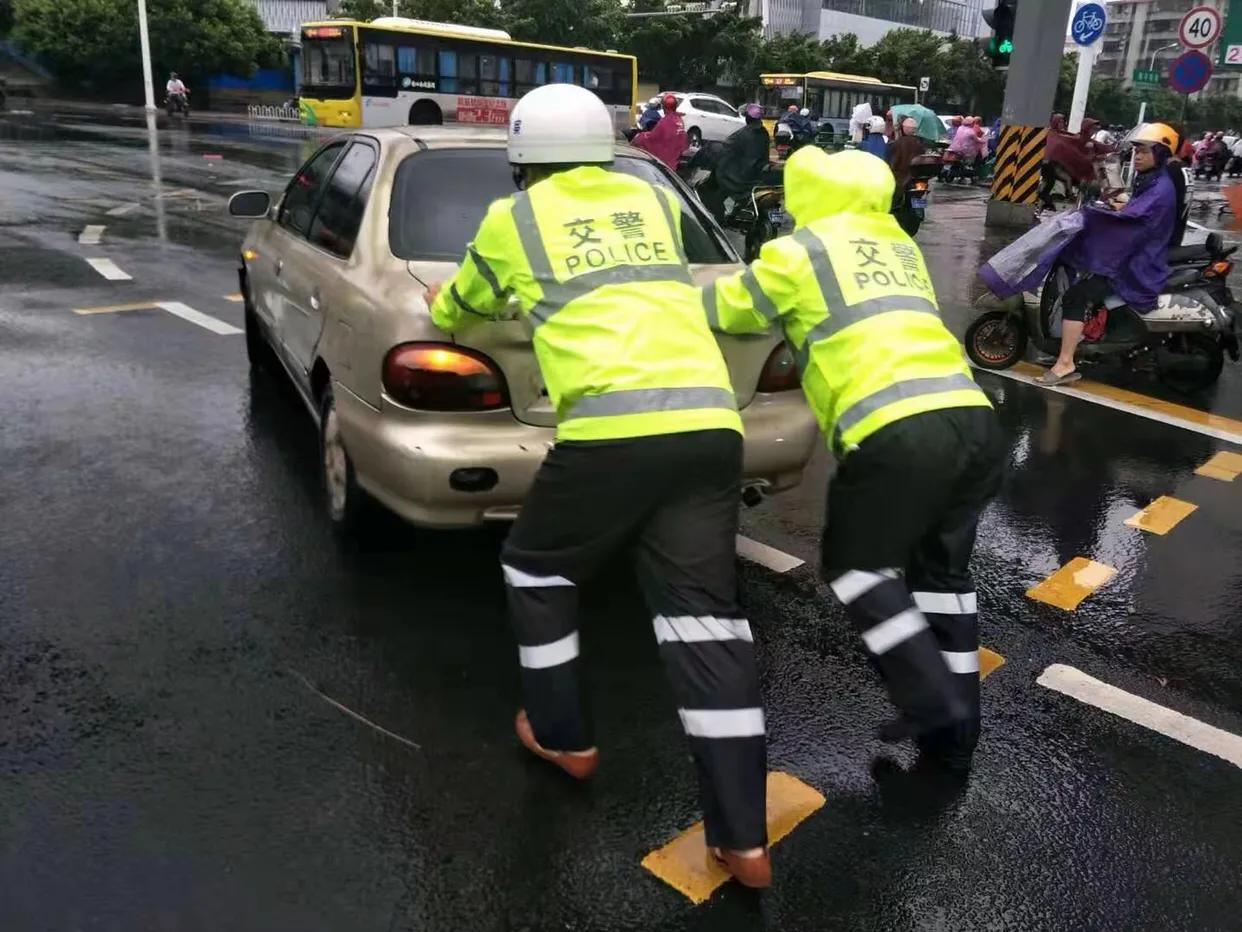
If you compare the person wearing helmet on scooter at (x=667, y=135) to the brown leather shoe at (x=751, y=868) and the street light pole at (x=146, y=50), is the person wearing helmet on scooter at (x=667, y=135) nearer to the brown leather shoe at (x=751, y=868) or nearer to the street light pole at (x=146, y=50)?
the brown leather shoe at (x=751, y=868)

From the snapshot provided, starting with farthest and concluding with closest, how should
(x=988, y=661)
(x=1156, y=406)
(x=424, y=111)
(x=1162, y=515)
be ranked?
(x=424, y=111) → (x=1156, y=406) → (x=1162, y=515) → (x=988, y=661)

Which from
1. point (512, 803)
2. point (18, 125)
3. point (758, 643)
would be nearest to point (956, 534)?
point (758, 643)

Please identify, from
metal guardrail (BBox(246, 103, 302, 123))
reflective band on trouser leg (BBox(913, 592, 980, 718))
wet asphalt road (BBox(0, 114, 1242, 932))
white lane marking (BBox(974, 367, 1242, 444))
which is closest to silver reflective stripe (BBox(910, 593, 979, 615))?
reflective band on trouser leg (BBox(913, 592, 980, 718))

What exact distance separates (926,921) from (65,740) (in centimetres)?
231

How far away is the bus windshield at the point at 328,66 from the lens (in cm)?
2691

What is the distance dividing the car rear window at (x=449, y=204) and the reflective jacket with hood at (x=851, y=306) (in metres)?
1.40

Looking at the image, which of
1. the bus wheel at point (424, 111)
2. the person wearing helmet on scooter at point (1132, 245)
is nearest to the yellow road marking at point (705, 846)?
the person wearing helmet on scooter at point (1132, 245)

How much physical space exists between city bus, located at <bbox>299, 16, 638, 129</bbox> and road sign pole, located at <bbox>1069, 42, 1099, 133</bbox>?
11.8m

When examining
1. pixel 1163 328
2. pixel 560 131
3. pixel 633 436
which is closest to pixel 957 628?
pixel 633 436

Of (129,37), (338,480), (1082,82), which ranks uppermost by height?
(129,37)

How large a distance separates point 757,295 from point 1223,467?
4117 millimetres

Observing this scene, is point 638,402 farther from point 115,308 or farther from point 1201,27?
point 1201,27

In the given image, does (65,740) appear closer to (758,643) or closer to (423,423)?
(423,423)

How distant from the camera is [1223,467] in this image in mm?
5836
